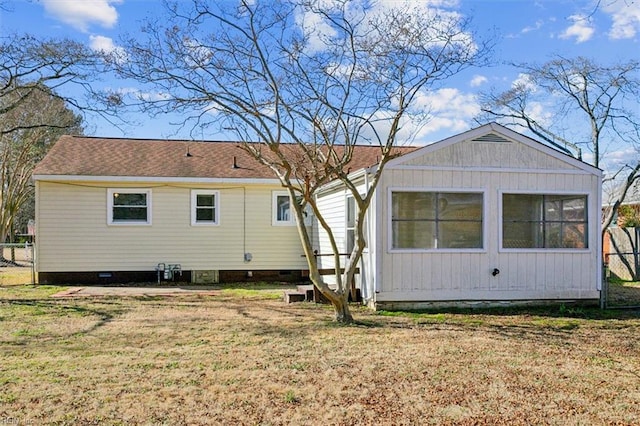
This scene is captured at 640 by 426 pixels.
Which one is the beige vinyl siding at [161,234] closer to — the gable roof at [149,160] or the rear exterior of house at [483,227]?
the gable roof at [149,160]

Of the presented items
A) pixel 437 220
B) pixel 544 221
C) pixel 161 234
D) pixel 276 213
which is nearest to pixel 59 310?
pixel 161 234

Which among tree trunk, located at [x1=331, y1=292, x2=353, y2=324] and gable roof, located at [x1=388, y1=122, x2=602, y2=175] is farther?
gable roof, located at [x1=388, y1=122, x2=602, y2=175]

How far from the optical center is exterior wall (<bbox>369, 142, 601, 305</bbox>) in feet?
30.8

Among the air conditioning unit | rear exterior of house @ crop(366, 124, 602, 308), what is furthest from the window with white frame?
rear exterior of house @ crop(366, 124, 602, 308)

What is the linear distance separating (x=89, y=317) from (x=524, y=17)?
28.2 ft

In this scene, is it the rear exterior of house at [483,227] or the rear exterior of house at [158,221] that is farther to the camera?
the rear exterior of house at [158,221]

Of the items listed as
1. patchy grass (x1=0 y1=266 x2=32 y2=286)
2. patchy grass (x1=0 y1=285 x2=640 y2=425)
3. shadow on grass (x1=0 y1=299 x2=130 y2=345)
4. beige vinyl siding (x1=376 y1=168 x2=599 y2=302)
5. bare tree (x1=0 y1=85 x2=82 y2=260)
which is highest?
bare tree (x1=0 y1=85 x2=82 y2=260)

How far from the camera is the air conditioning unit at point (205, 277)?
1378cm

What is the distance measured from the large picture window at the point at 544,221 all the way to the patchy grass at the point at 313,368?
1.49 metres

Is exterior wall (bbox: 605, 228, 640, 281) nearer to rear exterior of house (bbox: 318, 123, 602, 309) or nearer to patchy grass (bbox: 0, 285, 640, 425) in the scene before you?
rear exterior of house (bbox: 318, 123, 602, 309)

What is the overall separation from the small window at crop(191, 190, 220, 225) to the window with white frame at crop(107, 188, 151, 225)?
1.12 metres

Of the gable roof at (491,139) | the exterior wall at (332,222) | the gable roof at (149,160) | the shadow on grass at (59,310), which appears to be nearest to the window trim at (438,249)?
the gable roof at (491,139)

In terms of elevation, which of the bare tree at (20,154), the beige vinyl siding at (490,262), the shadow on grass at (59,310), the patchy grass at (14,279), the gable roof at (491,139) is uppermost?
the bare tree at (20,154)

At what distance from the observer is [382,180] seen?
30.6 ft
